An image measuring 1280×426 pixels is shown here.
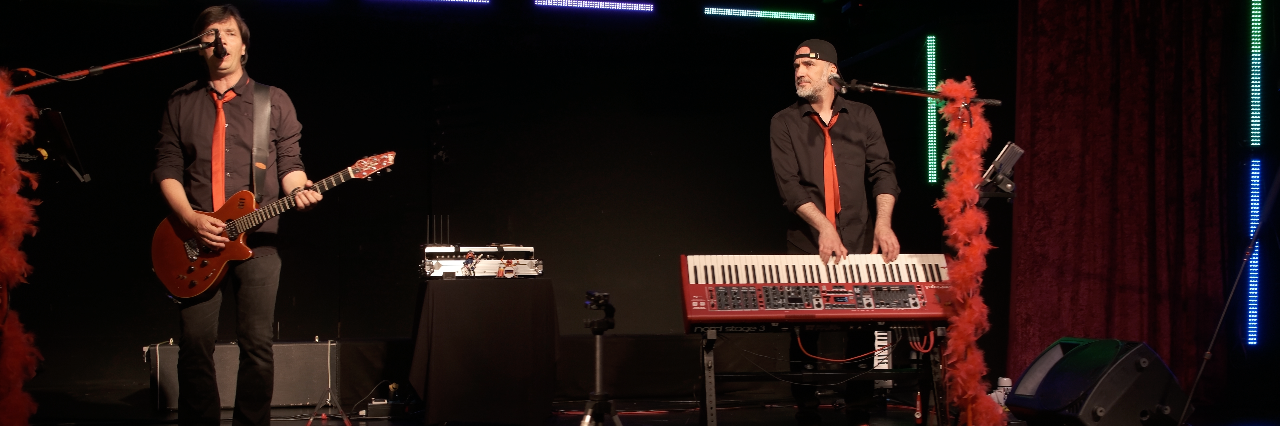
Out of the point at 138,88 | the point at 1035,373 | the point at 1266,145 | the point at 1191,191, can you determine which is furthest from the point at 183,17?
the point at 1266,145

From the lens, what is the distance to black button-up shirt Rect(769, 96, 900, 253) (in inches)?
131

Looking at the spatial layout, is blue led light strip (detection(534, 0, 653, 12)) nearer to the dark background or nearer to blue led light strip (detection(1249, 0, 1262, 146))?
the dark background

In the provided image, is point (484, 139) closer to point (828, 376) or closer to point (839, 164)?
point (839, 164)

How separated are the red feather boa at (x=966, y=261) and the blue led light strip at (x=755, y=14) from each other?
2.99 meters

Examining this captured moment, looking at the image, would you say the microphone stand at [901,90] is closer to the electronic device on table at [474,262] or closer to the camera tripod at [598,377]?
the camera tripod at [598,377]

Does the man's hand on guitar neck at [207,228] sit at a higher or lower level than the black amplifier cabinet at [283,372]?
higher

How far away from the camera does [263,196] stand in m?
3.25

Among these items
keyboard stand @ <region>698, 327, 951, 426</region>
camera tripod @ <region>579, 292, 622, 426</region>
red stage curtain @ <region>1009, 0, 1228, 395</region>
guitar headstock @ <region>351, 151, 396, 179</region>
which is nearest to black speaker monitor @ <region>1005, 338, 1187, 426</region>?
keyboard stand @ <region>698, 327, 951, 426</region>

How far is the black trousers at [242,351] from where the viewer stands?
10.2 ft

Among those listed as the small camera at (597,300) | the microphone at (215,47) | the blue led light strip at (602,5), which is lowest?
the small camera at (597,300)

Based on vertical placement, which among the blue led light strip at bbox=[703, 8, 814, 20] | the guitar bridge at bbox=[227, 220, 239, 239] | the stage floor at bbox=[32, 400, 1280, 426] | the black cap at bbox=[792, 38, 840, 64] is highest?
the blue led light strip at bbox=[703, 8, 814, 20]

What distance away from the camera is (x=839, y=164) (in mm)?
3379

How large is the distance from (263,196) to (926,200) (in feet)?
13.1

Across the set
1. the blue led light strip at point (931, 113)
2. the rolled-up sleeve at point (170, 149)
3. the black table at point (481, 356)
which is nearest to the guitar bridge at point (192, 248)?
the rolled-up sleeve at point (170, 149)
